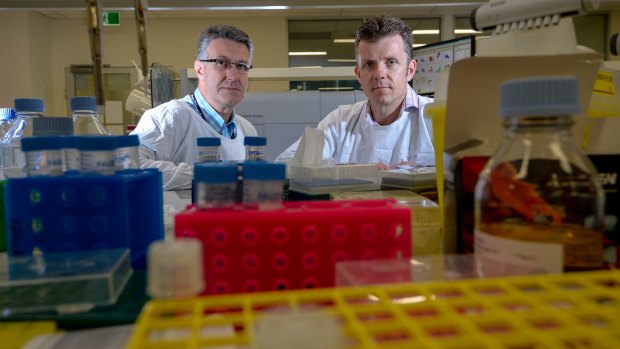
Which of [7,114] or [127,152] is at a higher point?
[7,114]

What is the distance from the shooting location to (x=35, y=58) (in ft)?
17.4

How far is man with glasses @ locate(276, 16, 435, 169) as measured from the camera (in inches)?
85.9

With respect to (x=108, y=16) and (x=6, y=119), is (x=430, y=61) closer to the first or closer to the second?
(x=108, y=16)

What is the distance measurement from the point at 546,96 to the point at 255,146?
0.70 m

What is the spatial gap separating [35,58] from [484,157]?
603cm

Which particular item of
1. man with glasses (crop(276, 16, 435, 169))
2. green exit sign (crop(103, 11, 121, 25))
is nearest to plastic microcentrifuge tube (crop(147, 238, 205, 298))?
green exit sign (crop(103, 11, 121, 25))

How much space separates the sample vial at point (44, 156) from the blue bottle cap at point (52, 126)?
0.13 m

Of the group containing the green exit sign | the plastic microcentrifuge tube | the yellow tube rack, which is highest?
the green exit sign

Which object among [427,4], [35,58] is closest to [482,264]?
[427,4]

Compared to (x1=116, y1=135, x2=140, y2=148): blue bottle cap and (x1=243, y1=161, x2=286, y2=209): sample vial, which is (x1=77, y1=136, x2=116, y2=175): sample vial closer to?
(x1=116, y1=135, x2=140, y2=148): blue bottle cap

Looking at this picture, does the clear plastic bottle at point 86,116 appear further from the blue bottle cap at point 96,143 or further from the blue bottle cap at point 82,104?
the blue bottle cap at point 96,143

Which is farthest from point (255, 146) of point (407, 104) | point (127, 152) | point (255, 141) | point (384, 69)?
point (407, 104)

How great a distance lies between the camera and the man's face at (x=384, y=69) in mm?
2182

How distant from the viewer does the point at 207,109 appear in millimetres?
2486
